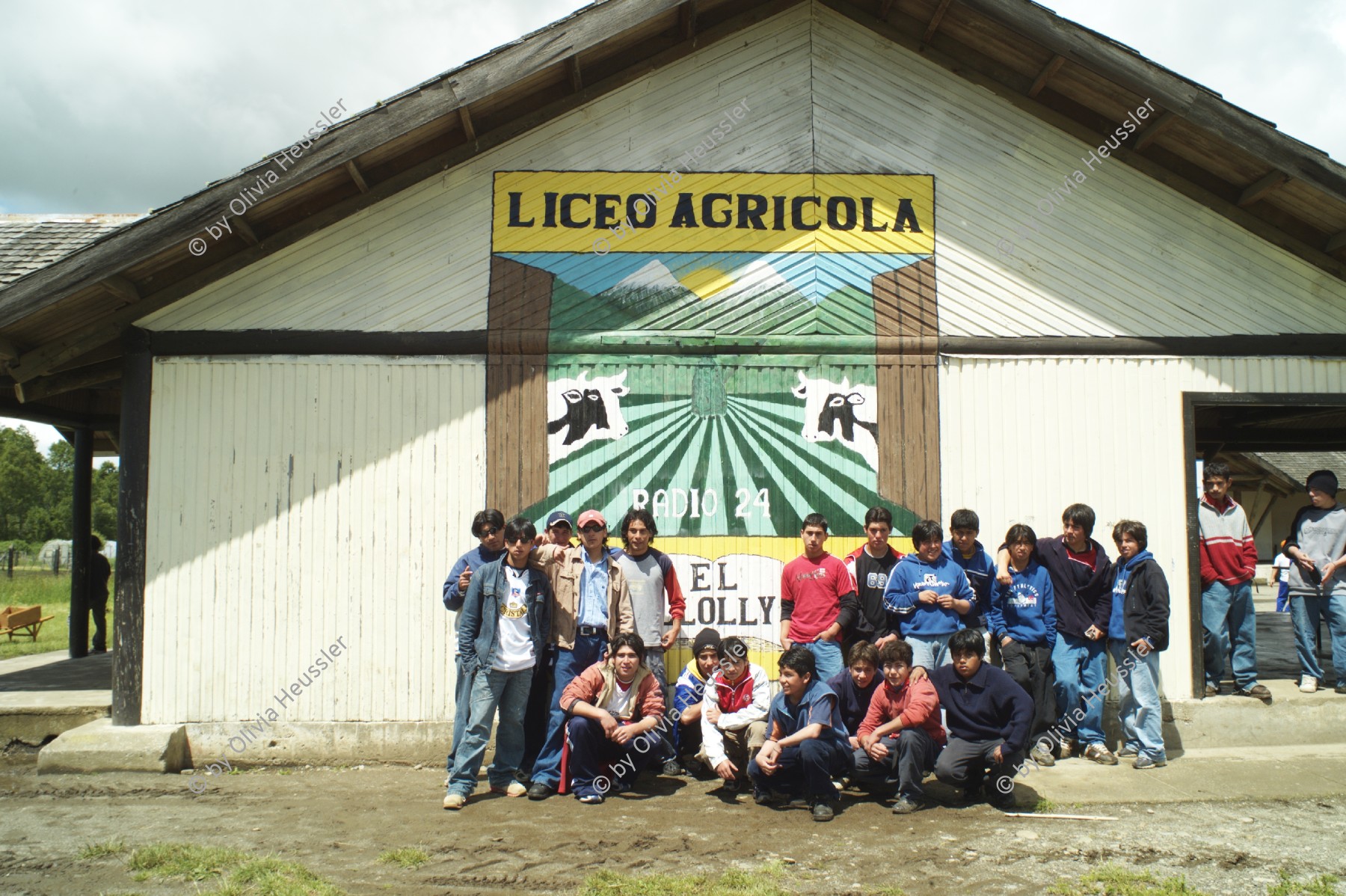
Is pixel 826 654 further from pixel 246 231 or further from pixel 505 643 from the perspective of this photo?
pixel 246 231

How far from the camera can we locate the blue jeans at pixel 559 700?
6484 mm

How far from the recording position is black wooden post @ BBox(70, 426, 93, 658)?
11625 millimetres

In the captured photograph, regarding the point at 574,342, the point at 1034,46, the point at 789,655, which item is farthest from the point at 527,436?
the point at 1034,46

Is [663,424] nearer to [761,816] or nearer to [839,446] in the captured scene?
[839,446]

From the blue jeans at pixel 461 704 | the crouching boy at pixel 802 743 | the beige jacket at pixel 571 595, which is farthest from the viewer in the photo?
the beige jacket at pixel 571 595

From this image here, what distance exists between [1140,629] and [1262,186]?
3709 millimetres

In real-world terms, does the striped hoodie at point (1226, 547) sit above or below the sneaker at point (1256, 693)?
above

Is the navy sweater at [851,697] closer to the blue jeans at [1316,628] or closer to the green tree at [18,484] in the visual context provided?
the blue jeans at [1316,628]

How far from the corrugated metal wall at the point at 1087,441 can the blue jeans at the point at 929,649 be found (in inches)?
47.7

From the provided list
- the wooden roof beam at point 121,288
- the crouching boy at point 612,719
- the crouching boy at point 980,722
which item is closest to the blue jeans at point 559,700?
the crouching boy at point 612,719

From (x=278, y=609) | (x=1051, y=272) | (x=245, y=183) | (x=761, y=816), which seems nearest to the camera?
(x=761, y=816)

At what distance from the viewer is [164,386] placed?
7617 mm

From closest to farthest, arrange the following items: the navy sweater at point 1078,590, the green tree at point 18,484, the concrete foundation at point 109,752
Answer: the concrete foundation at point 109,752, the navy sweater at point 1078,590, the green tree at point 18,484

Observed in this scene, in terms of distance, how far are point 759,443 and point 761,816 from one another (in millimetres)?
2949
